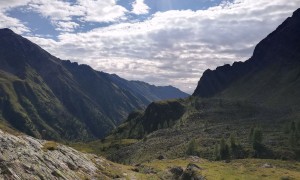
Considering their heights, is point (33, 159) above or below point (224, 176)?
above

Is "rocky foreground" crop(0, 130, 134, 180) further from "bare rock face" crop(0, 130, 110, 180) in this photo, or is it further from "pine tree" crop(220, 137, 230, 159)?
"pine tree" crop(220, 137, 230, 159)

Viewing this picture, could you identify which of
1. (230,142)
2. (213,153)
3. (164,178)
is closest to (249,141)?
(230,142)

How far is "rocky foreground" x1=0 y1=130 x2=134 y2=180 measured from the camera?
56.2 meters

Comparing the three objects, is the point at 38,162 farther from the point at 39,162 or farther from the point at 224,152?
the point at 224,152

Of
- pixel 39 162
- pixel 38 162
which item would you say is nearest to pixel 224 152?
pixel 39 162

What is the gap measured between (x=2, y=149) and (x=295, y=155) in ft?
444

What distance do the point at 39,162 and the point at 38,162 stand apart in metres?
0.27

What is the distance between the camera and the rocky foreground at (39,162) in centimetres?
5616

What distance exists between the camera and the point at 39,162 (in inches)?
2467

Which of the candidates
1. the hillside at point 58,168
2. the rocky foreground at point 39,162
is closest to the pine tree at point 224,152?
the hillside at point 58,168

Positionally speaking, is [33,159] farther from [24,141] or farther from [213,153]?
[213,153]

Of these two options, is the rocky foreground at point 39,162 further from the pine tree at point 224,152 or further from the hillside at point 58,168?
the pine tree at point 224,152

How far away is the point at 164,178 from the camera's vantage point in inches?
3703

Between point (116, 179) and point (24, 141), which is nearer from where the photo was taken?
point (24, 141)
